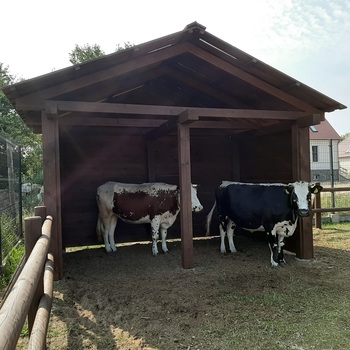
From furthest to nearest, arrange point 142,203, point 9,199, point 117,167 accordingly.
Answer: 1. point 117,167
2. point 142,203
3. point 9,199

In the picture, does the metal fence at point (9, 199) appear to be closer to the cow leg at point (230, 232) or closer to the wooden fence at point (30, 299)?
the wooden fence at point (30, 299)

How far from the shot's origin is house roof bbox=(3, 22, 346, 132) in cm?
488

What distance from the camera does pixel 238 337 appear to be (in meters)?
3.37

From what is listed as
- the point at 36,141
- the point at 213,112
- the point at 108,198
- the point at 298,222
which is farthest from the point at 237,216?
the point at 36,141

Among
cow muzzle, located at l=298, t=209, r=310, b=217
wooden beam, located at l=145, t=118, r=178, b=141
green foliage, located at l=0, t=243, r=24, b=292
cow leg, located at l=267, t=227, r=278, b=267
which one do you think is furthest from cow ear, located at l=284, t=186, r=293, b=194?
green foliage, located at l=0, t=243, r=24, b=292

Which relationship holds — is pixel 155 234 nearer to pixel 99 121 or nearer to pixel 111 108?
pixel 99 121

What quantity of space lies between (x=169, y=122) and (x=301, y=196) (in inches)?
106

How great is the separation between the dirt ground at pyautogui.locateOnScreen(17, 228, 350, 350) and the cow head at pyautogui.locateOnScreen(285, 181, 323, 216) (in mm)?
1037

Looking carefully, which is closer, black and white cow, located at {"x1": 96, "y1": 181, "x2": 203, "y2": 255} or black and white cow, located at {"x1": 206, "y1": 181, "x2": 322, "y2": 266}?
black and white cow, located at {"x1": 206, "y1": 181, "x2": 322, "y2": 266}

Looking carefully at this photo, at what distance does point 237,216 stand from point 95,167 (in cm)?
342

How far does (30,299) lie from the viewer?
5.24 ft

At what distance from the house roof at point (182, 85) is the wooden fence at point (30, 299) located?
2454mm

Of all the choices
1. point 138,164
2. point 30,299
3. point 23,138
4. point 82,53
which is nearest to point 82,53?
point 82,53

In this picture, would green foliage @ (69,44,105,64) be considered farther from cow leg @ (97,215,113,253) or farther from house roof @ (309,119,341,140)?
cow leg @ (97,215,113,253)
